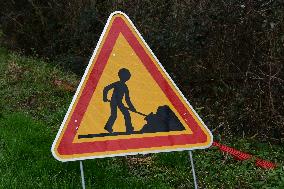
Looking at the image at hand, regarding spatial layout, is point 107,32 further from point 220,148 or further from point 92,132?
point 220,148

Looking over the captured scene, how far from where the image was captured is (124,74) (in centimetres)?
347

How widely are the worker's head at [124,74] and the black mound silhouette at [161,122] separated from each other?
0.98 feet

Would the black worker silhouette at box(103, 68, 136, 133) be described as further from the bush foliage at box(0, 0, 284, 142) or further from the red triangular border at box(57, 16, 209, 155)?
the bush foliage at box(0, 0, 284, 142)

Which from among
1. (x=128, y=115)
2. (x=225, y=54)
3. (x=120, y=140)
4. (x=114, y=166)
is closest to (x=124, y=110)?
(x=128, y=115)

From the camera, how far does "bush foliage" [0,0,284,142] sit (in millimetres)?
5832

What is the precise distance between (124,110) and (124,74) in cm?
26

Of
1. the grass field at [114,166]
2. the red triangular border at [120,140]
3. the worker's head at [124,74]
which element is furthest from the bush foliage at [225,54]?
the worker's head at [124,74]

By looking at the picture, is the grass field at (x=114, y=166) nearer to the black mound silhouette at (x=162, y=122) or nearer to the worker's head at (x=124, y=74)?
the black mound silhouette at (x=162, y=122)

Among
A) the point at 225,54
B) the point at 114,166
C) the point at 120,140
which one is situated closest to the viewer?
the point at 120,140

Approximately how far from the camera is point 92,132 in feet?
11.1

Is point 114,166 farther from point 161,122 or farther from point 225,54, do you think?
point 225,54

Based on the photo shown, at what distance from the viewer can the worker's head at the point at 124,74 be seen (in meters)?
3.46

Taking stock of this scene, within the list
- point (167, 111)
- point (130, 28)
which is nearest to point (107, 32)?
point (130, 28)

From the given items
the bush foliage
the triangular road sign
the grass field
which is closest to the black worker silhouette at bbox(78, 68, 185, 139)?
the triangular road sign
